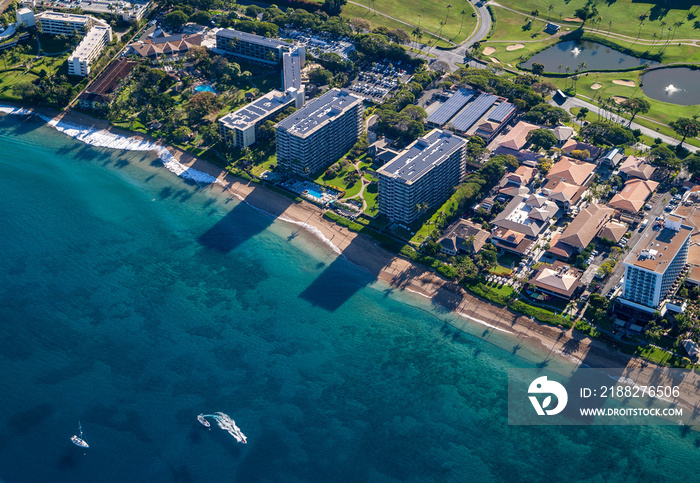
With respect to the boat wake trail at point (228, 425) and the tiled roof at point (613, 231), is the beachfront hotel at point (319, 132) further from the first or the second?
the boat wake trail at point (228, 425)

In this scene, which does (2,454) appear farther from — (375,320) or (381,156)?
(381,156)

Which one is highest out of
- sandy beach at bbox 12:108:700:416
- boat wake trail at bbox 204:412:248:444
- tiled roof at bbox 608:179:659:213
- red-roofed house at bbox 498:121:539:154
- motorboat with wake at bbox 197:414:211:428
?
red-roofed house at bbox 498:121:539:154

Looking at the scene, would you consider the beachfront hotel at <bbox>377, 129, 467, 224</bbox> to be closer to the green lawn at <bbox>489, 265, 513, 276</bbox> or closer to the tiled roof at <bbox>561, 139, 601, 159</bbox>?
the green lawn at <bbox>489, 265, 513, 276</bbox>

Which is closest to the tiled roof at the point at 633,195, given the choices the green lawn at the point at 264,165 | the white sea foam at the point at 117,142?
the green lawn at the point at 264,165

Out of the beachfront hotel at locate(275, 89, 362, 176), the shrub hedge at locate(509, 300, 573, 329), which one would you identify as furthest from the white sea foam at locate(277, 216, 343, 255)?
the shrub hedge at locate(509, 300, 573, 329)

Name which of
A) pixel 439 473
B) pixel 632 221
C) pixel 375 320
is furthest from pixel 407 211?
pixel 439 473

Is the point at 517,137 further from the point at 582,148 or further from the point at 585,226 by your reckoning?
the point at 585,226
